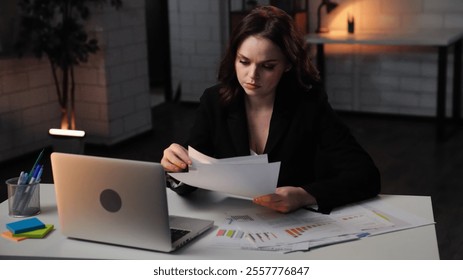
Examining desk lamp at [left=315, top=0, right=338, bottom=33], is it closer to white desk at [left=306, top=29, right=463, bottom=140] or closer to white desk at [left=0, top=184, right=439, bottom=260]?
white desk at [left=306, top=29, right=463, bottom=140]

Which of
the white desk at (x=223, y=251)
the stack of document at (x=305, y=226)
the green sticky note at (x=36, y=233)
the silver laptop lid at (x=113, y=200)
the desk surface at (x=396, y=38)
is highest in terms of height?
the desk surface at (x=396, y=38)

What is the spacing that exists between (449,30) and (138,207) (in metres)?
4.44

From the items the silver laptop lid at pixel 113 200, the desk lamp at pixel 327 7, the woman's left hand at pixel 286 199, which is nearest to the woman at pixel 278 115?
the woman's left hand at pixel 286 199

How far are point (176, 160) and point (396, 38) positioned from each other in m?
3.69

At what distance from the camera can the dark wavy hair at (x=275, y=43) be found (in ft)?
6.98

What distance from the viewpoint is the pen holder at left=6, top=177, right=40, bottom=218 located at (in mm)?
1945

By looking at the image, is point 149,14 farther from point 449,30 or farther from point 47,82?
point 449,30

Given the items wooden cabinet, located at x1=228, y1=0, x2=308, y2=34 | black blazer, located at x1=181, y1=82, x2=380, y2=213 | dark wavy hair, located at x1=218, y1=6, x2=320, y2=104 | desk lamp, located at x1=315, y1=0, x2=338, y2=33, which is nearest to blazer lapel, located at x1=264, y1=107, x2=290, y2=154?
black blazer, located at x1=181, y1=82, x2=380, y2=213

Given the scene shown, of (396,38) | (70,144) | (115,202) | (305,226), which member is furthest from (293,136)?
(396,38)

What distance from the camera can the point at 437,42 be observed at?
16.4 feet

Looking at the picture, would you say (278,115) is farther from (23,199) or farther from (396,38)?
(396,38)

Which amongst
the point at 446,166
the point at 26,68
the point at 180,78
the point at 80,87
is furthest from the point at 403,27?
the point at 26,68

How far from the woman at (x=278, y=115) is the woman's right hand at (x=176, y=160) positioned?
0.99ft

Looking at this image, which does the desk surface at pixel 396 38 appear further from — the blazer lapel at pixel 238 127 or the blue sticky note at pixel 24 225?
the blue sticky note at pixel 24 225
